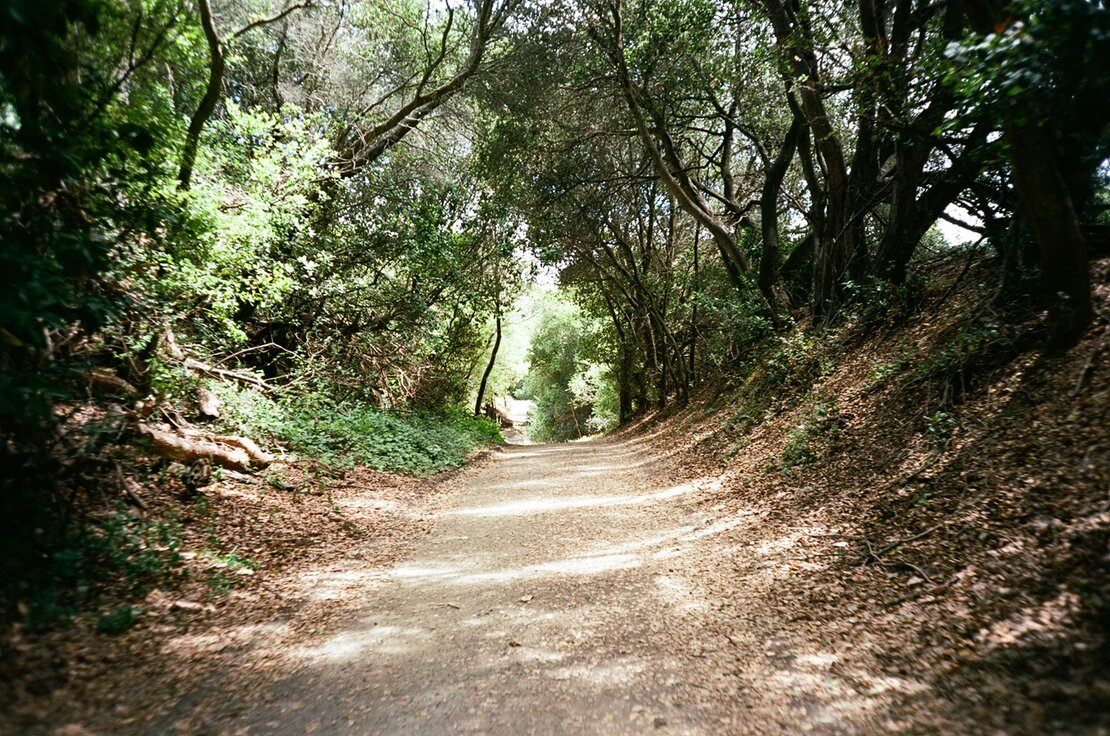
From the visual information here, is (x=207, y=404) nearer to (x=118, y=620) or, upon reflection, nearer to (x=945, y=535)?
(x=118, y=620)

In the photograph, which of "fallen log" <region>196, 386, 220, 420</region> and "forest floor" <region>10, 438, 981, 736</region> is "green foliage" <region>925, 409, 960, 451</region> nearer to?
"forest floor" <region>10, 438, 981, 736</region>

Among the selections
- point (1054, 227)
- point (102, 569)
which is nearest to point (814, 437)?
point (1054, 227)

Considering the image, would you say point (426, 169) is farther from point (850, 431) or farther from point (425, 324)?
point (850, 431)

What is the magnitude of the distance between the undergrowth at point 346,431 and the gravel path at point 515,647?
377cm

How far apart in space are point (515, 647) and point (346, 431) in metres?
8.01

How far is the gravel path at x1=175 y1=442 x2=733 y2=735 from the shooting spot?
3.41 meters

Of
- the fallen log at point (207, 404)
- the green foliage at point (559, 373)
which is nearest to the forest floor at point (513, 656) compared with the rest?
the fallen log at point (207, 404)

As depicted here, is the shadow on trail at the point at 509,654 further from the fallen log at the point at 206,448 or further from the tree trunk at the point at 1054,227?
the tree trunk at the point at 1054,227

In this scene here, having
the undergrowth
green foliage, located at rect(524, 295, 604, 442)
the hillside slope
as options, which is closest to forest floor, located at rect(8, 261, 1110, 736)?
the hillside slope

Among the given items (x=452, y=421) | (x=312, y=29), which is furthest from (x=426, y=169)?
(x=452, y=421)

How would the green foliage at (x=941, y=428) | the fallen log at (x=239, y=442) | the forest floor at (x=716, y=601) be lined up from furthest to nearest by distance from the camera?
the fallen log at (x=239, y=442)
the green foliage at (x=941, y=428)
the forest floor at (x=716, y=601)

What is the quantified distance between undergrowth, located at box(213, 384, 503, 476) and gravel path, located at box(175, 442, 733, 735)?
377 centimetres

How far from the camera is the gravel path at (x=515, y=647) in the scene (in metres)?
3.41

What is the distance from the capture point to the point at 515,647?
A: 14.1 feet
